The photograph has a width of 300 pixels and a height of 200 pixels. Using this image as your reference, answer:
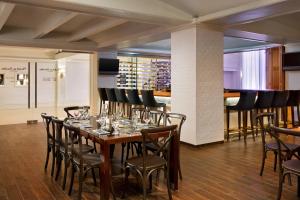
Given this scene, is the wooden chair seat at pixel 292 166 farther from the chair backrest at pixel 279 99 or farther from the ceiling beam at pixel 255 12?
the chair backrest at pixel 279 99

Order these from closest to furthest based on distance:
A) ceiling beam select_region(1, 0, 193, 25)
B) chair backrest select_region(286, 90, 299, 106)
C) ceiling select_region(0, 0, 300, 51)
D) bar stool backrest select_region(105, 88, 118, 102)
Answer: ceiling beam select_region(1, 0, 193, 25)
ceiling select_region(0, 0, 300, 51)
chair backrest select_region(286, 90, 299, 106)
bar stool backrest select_region(105, 88, 118, 102)

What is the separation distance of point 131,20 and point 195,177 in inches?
116

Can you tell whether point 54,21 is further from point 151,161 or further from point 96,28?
point 151,161

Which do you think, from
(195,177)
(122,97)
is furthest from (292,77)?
(195,177)

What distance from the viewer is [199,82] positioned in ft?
17.9

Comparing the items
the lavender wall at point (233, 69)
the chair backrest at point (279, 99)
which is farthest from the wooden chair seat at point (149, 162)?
the lavender wall at point (233, 69)

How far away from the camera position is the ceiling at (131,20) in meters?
4.42

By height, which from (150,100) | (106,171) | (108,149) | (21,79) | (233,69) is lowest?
(106,171)

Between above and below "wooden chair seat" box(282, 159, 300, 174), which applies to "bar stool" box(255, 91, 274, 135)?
above

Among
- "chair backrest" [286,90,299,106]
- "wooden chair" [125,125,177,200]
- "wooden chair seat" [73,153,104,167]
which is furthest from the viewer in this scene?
"chair backrest" [286,90,299,106]

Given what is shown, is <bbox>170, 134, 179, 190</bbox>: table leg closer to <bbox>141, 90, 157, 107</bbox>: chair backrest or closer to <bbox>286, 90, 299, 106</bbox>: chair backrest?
<bbox>141, 90, 157, 107</bbox>: chair backrest

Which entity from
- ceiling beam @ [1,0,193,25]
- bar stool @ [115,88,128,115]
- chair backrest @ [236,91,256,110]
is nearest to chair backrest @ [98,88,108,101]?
bar stool @ [115,88,128,115]

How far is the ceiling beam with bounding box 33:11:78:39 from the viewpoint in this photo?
5.43 meters

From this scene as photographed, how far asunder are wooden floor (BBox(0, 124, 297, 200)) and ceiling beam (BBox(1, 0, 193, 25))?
2439 mm
